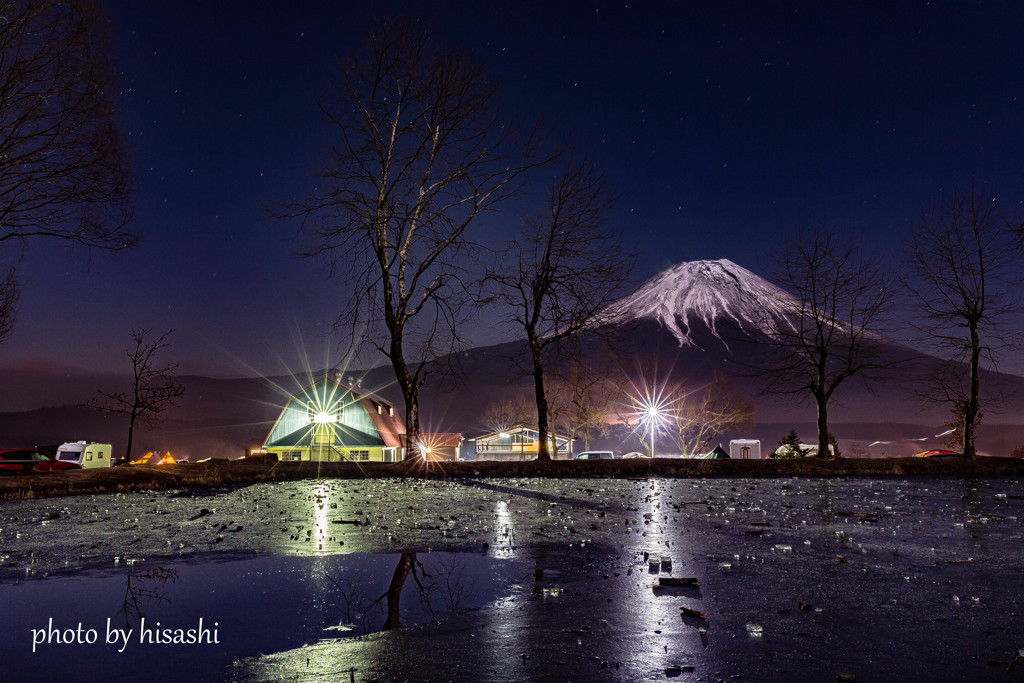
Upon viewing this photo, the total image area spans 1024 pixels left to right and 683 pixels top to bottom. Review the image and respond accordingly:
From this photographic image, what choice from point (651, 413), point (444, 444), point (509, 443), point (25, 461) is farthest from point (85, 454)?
point (509, 443)

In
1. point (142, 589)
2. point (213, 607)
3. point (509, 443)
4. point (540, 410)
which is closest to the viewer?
point (213, 607)

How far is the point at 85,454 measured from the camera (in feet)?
151

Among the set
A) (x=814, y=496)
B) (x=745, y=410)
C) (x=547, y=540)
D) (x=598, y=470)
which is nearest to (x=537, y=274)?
(x=598, y=470)

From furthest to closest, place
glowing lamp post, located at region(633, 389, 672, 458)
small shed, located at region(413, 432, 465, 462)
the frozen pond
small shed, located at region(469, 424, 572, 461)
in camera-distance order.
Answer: small shed, located at region(413, 432, 465, 462) → small shed, located at region(469, 424, 572, 461) → glowing lamp post, located at region(633, 389, 672, 458) → the frozen pond

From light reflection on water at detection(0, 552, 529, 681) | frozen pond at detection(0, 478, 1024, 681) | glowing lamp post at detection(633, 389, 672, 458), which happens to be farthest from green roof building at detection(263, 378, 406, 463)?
light reflection on water at detection(0, 552, 529, 681)

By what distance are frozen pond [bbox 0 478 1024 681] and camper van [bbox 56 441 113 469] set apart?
4178 cm

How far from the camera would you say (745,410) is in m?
98.8

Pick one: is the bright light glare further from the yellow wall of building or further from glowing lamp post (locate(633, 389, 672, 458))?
glowing lamp post (locate(633, 389, 672, 458))

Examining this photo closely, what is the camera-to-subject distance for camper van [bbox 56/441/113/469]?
45406mm

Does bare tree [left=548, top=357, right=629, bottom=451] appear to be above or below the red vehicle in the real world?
above

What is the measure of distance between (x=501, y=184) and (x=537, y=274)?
3.66 m

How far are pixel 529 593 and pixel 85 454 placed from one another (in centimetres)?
5039

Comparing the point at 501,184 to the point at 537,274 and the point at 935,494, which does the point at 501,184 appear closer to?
the point at 537,274

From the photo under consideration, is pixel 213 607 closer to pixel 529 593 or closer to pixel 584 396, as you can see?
pixel 529 593
